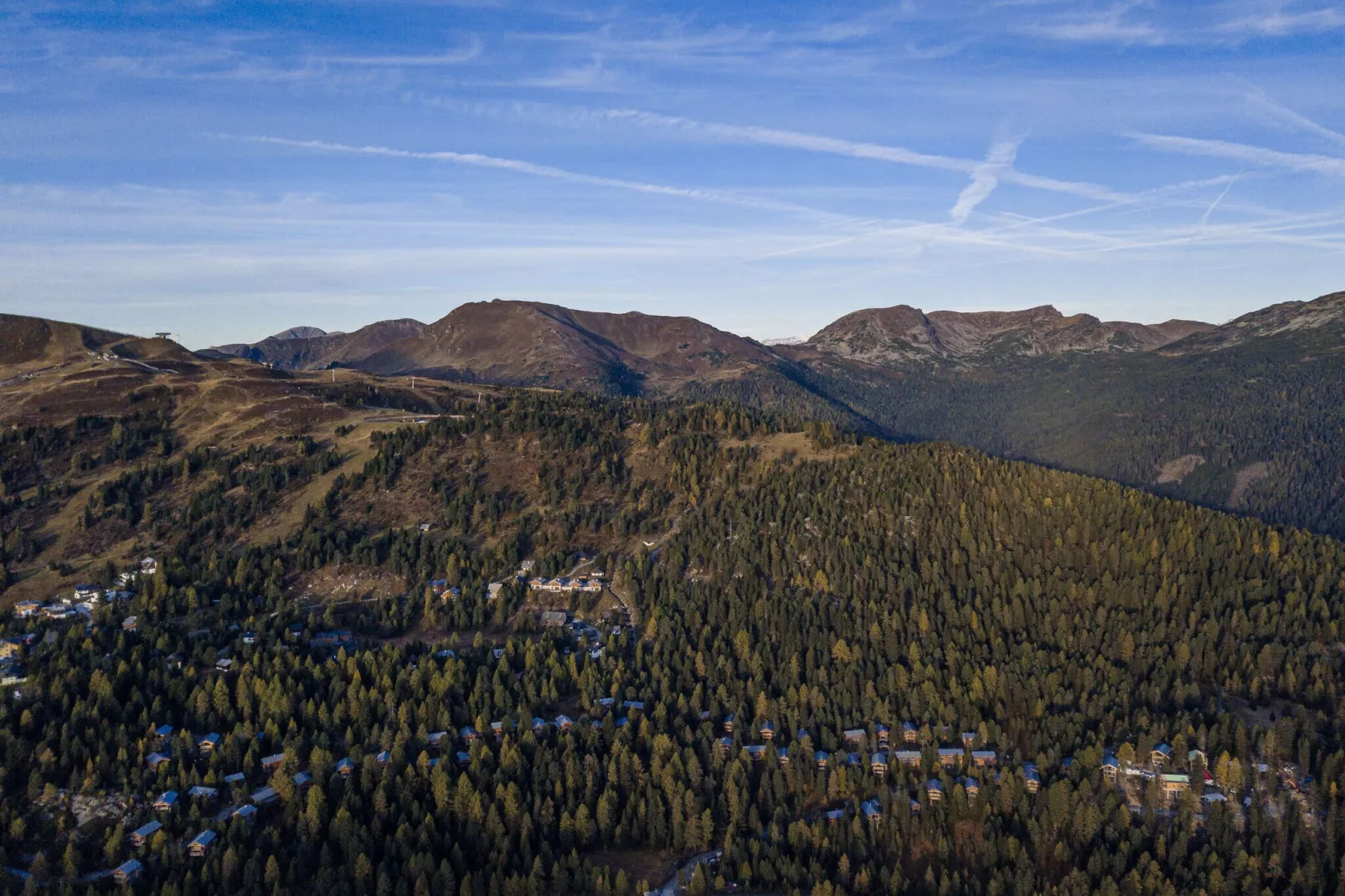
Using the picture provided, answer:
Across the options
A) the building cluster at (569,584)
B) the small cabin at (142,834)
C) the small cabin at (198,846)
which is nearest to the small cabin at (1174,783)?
the building cluster at (569,584)

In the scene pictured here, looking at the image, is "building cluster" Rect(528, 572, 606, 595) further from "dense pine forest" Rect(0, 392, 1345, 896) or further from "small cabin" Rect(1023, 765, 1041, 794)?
→ "small cabin" Rect(1023, 765, 1041, 794)

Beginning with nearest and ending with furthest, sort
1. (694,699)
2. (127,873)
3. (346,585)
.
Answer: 1. (127,873)
2. (694,699)
3. (346,585)

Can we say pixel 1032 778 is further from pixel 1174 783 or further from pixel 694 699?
pixel 694 699

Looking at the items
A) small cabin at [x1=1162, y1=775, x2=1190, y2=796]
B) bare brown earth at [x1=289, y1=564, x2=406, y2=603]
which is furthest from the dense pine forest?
bare brown earth at [x1=289, y1=564, x2=406, y2=603]

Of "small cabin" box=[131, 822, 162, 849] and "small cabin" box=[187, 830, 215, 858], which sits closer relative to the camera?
"small cabin" box=[187, 830, 215, 858]

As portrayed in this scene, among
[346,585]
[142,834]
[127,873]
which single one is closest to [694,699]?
[142,834]

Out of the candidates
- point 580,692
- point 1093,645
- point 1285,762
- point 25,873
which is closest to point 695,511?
point 580,692

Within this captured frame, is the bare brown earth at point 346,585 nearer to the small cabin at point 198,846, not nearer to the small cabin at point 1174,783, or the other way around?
the small cabin at point 198,846

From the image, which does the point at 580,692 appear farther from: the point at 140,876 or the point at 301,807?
the point at 140,876
